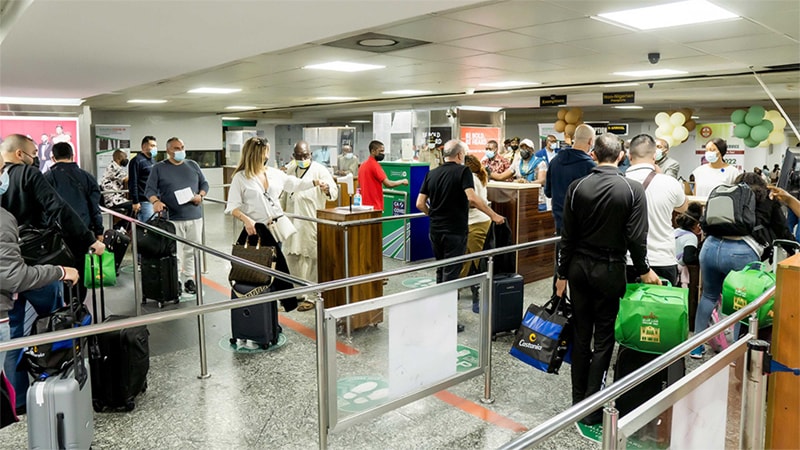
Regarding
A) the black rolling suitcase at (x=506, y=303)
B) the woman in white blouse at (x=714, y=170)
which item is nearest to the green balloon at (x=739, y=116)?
the woman in white blouse at (x=714, y=170)

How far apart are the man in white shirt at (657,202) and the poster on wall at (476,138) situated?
8.58 metres

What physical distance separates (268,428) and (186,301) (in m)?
3.28

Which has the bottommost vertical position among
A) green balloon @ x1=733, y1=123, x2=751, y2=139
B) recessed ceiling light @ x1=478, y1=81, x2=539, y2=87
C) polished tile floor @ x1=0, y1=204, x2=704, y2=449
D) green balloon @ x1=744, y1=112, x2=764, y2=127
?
polished tile floor @ x1=0, y1=204, x2=704, y2=449

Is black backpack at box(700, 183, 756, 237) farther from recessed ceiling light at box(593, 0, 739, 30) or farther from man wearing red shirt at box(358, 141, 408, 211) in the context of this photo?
man wearing red shirt at box(358, 141, 408, 211)

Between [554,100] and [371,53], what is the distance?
5.64 metres

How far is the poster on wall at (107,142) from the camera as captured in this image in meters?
13.8

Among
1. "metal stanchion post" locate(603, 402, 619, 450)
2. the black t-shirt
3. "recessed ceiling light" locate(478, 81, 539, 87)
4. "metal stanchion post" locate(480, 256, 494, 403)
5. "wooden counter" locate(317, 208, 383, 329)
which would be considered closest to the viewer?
"metal stanchion post" locate(603, 402, 619, 450)

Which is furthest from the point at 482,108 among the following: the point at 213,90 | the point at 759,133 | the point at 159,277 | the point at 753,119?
the point at 159,277

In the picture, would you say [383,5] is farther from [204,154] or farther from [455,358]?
[204,154]

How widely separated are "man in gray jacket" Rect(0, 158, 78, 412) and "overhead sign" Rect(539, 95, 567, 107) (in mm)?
8860

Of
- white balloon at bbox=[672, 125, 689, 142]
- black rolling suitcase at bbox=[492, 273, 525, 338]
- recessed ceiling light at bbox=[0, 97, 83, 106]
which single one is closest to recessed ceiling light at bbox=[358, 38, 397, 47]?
black rolling suitcase at bbox=[492, 273, 525, 338]

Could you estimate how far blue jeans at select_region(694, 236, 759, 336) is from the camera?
3900 mm

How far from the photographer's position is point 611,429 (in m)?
1.49

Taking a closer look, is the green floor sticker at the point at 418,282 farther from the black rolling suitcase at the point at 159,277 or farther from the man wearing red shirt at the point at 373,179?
the black rolling suitcase at the point at 159,277
